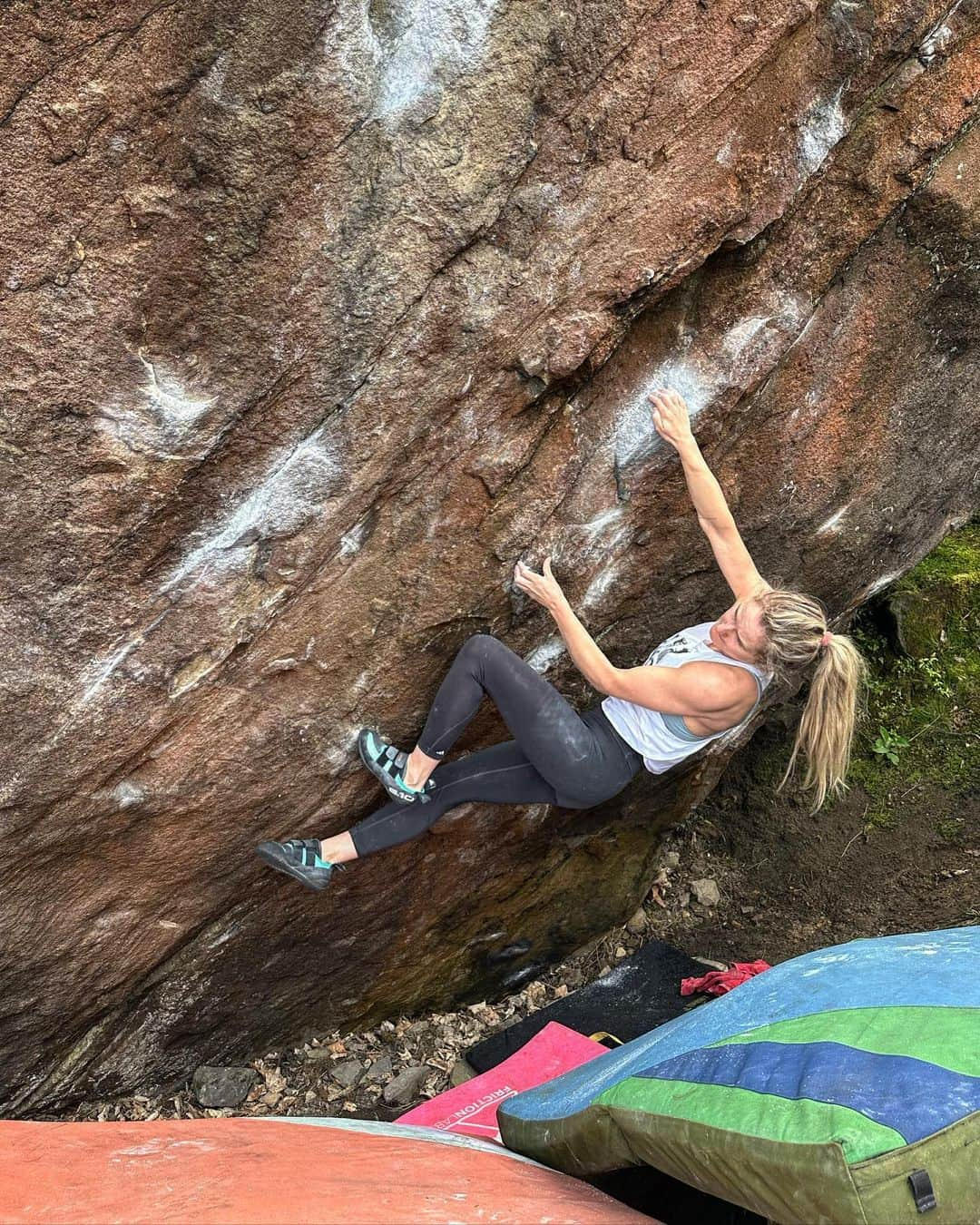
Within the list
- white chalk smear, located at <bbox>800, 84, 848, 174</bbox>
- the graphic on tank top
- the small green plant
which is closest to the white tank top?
the graphic on tank top

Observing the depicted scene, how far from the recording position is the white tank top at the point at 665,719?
3756 mm

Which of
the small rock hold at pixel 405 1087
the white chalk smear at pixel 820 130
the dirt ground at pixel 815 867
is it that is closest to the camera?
the white chalk smear at pixel 820 130

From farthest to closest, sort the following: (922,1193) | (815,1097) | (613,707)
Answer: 1. (613,707)
2. (815,1097)
3. (922,1193)

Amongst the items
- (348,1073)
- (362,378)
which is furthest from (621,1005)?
(362,378)

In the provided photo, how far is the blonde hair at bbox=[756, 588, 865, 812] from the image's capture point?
3.46 m

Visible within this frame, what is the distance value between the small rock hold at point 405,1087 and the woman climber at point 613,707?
1.80 metres

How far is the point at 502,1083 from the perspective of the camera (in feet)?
15.8

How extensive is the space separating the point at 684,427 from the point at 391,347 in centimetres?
117

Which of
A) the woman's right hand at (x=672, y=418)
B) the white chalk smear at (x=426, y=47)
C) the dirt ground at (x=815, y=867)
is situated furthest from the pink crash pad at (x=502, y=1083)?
the white chalk smear at (x=426, y=47)

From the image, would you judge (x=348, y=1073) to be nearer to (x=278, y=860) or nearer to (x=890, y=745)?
(x=278, y=860)

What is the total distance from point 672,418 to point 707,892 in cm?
359

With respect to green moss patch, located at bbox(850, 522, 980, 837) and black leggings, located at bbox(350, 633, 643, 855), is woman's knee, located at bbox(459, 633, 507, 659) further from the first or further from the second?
green moss patch, located at bbox(850, 522, 980, 837)

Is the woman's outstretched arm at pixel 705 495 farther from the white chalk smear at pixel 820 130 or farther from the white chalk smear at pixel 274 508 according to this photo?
the white chalk smear at pixel 274 508

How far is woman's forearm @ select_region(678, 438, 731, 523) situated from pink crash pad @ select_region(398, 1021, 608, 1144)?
2.71 m
